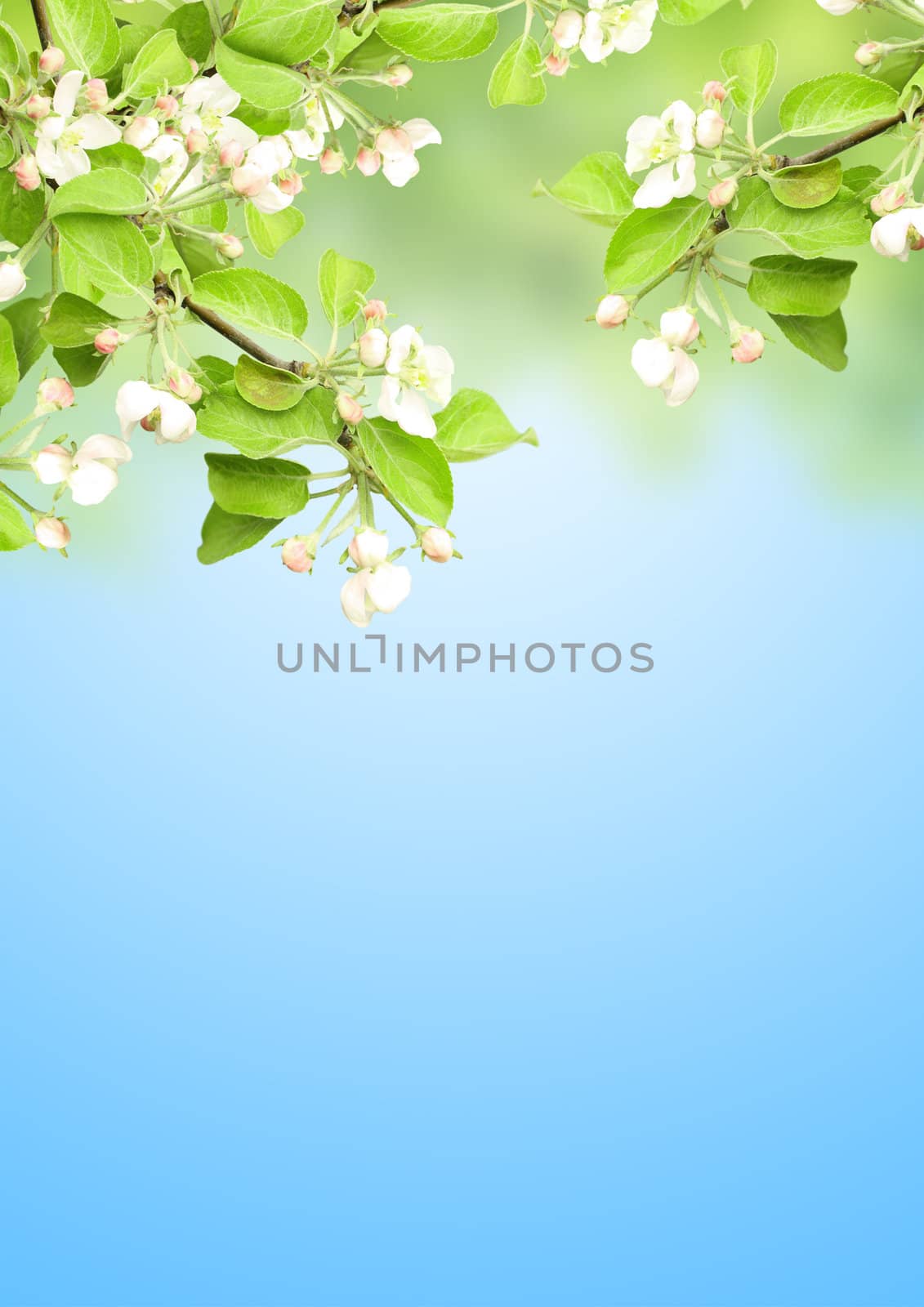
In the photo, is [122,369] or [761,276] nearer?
[761,276]

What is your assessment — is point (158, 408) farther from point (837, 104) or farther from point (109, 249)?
point (837, 104)

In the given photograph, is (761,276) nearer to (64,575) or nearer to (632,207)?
(632,207)

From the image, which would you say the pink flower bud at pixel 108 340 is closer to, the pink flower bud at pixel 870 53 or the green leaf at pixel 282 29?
the green leaf at pixel 282 29

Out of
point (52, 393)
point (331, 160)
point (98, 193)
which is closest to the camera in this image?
point (98, 193)

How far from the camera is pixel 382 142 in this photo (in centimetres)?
71

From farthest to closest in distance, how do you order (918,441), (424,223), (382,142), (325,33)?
(918,441) < (424,223) < (382,142) < (325,33)

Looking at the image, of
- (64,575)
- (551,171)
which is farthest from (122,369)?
(551,171)

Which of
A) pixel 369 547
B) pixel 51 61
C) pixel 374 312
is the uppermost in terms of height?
pixel 51 61

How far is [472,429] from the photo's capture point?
0.63m

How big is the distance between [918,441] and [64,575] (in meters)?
0.99

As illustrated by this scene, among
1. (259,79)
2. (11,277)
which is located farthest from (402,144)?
(11,277)

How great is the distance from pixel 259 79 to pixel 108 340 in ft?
0.45

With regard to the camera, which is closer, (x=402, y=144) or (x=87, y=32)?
(x=87, y=32)

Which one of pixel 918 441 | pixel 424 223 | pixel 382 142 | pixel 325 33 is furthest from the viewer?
pixel 918 441
